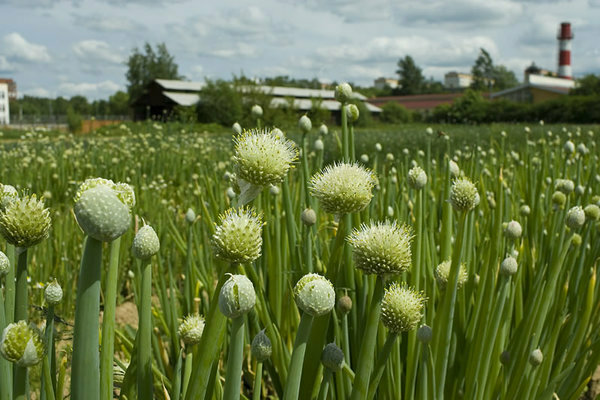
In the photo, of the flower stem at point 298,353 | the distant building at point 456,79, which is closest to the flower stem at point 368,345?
the flower stem at point 298,353

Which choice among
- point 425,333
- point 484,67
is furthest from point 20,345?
point 484,67

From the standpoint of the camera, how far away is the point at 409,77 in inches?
3280

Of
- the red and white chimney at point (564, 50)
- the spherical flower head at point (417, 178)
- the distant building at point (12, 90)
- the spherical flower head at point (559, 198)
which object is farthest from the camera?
the distant building at point (12, 90)

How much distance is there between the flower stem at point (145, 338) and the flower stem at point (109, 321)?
0.11m

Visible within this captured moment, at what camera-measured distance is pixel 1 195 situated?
0.79 metres

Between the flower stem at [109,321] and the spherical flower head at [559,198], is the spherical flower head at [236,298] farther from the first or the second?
the spherical flower head at [559,198]

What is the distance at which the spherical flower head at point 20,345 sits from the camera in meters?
0.61

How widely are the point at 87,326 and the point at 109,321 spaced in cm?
13

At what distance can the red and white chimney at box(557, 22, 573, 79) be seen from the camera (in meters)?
58.9

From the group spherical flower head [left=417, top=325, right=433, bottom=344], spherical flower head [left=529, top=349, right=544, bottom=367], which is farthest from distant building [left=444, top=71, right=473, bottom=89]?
spherical flower head [left=417, top=325, right=433, bottom=344]

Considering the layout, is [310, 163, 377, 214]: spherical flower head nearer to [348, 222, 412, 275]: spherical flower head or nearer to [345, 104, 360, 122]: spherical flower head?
[348, 222, 412, 275]: spherical flower head

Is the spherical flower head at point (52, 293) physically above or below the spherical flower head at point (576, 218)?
below

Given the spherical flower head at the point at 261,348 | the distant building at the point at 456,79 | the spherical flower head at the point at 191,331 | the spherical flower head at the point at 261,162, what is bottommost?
the spherical flower head at the point at 191,331

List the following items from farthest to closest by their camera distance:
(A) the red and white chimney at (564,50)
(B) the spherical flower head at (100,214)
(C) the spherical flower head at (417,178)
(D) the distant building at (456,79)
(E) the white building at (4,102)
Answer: (D) the distant building at (456,79), (E) the white building at (4,102), (A) the red and white chimney at (564,50), (C) the spherical flower head at (417,178), (B) the spherical flower head at (100,214)
